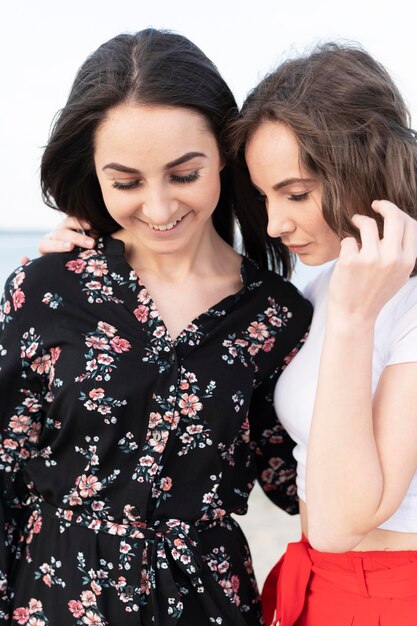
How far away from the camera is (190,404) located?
195 centimetres

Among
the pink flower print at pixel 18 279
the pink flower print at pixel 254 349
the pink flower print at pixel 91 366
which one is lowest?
the pink flower print at pixel 91 366

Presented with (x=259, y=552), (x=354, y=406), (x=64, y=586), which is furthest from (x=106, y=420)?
(x=259, y=552)

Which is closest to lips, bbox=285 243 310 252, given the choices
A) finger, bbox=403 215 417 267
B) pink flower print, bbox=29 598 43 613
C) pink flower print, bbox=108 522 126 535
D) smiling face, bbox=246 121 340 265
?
smiling face, bbox=246 121 340 265

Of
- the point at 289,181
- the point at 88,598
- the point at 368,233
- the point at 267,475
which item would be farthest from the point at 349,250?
the point at 88,598

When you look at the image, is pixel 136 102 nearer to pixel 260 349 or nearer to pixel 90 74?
pixel 90 74

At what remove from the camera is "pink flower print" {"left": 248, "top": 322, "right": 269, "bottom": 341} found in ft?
6.91

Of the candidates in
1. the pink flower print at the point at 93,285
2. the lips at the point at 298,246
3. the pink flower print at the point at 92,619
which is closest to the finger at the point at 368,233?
the lips at the point at 298,246

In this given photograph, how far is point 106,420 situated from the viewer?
191cm

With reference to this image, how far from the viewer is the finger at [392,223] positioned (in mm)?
1645

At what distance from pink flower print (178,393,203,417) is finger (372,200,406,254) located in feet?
1.90

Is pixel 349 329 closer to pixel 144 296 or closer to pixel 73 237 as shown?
pixel 144 296

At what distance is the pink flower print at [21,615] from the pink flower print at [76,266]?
816 millimetres

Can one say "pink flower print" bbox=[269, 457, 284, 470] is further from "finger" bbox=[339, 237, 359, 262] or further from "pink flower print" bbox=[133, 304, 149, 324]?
"finger" bbox=[339, 237, 359, 262]

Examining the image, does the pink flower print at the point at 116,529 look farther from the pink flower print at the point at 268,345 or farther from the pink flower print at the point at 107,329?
the pink flower print at the point at 268,345
